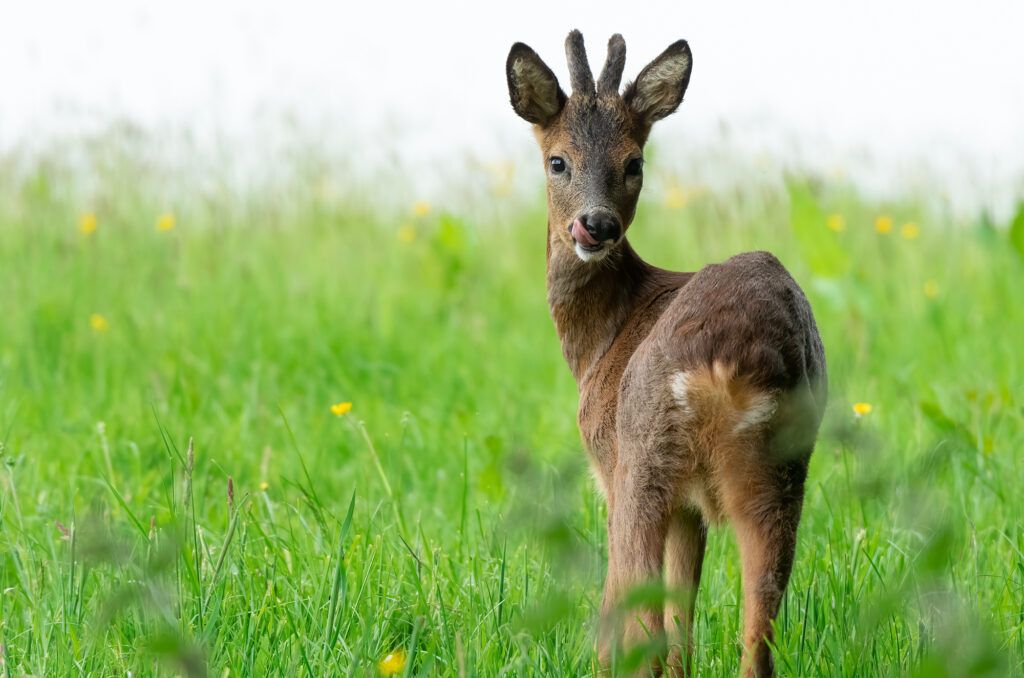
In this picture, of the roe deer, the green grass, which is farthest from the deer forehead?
the roe deer

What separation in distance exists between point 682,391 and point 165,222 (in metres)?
6.21

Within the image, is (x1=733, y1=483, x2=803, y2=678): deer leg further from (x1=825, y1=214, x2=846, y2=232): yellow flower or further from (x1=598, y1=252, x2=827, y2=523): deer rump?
(x1=825, y1=214, x2=846, y2=232): yellow flower

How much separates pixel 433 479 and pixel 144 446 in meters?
1.19

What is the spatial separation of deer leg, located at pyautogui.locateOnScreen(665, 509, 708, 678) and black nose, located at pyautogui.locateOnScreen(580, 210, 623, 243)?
807mm

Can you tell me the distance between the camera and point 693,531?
2.96 m

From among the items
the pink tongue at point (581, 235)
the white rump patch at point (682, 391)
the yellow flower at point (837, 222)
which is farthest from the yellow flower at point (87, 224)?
the white rump patch at point (682, 391)

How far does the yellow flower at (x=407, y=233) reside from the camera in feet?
27.3

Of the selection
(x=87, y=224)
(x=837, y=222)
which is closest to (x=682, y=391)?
(x=837, y=222)

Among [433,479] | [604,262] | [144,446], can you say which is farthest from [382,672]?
[144,446]

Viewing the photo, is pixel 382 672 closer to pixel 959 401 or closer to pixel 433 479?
pixel 433 479

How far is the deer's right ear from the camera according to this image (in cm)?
347

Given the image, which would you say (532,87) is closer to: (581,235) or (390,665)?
(581,235)

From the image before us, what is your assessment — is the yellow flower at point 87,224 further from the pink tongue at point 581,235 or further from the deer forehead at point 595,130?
the pink tongue at point 581,235

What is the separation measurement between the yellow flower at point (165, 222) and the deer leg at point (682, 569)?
588cm
